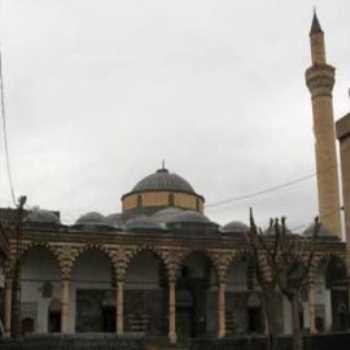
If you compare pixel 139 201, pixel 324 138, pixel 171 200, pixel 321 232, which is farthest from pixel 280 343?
pixel 139 201

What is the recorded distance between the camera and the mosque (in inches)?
1267

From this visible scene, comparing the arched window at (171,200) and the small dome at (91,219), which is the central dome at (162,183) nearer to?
the arched window at (171,200)

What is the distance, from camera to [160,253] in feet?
109

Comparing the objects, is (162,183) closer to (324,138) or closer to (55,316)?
(324,138)

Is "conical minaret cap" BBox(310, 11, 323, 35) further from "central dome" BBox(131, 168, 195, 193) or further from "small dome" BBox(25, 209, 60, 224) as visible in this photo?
"small dome" BBox(25, 209, 60, 224)

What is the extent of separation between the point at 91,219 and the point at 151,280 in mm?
4509

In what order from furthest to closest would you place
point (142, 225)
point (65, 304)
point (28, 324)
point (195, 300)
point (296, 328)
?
point (195, 300), point (142, 225), point (28, 324), point (65, 304), point (296, 328)

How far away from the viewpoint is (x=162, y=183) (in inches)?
1699

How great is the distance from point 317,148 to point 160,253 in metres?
12.8

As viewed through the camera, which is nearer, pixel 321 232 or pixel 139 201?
pixel 321 232

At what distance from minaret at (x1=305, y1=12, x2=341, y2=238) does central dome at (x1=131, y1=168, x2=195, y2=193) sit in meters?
8.83

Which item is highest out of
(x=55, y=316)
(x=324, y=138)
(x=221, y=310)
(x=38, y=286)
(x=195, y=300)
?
(x=324, y=138)

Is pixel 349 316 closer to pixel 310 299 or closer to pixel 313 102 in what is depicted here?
pixel 310 299

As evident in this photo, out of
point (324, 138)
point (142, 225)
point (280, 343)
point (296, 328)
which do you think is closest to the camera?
point (296, 328)
